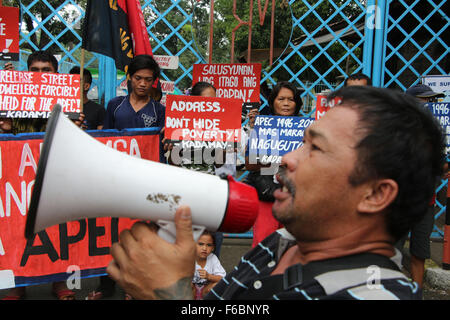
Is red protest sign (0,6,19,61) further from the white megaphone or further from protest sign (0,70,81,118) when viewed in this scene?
the white megaphone

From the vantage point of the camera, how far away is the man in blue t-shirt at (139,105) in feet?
11.0

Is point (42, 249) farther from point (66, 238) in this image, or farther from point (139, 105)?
point (139, 105)

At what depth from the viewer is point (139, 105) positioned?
3.44 metres

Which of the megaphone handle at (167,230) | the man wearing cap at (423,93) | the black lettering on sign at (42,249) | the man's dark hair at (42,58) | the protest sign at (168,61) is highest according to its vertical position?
the protest sign at (168,61)

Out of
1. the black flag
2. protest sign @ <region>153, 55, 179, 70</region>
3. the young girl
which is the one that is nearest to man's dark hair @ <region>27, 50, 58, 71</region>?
the black flag

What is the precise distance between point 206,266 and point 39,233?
4.14 ft

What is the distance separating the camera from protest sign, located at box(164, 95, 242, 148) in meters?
3.00

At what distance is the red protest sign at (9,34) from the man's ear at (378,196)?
3608 millimetres

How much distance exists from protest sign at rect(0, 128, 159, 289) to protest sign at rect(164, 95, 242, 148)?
0.81 feet

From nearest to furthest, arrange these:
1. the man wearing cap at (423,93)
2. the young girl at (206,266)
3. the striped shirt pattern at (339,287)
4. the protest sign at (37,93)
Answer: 1. the striped shirt pattern at (339,287)
2. the young girl at (206,266)
3. the protest sign at (37,93)
4. the man wearing cap at (423,93)

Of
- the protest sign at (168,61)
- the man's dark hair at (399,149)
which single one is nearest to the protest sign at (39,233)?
the man's dark hair at (399,149)

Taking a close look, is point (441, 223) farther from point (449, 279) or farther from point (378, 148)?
point (378, 148)

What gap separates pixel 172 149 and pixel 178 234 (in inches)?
76.9

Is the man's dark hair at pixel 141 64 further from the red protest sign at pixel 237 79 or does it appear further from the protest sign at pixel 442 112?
the protest sign at pixel 442 112
